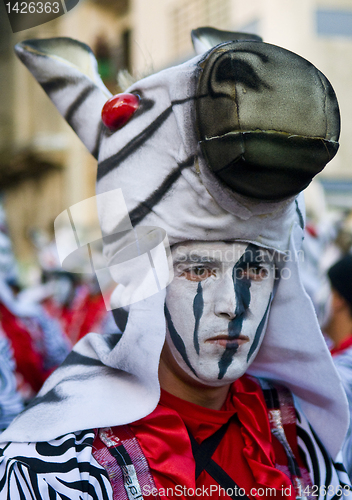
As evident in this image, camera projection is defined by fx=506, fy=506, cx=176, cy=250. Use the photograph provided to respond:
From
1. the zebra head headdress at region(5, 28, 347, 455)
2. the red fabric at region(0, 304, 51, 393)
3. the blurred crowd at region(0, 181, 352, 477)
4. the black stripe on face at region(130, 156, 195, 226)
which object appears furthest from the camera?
the red fabric at region(0, 304, 51, 393)

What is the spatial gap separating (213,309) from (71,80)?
0.92 metres

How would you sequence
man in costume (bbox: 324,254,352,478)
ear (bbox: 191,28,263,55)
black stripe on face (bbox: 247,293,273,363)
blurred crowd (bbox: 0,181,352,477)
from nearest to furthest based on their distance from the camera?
black stripe on face (bbox: 247,293,273,363) → ear (bbox: 191,28,263,55) → blurred crowd (bbox: 0,181,352,477) → man in costume (bbox: 324,254,352,478)

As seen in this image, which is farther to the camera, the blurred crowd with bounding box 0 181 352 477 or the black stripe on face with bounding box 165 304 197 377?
the blurred crowd with bounding box 0 181 352 477

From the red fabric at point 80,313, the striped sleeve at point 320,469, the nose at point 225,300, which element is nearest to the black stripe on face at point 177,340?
the nose at point 225,300

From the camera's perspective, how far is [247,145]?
1.29 metres

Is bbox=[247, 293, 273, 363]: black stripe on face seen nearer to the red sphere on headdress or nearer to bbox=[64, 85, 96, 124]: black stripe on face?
the red sphere on headdress

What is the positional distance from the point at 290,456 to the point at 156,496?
1.79 ft

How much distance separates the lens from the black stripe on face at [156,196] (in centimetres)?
149

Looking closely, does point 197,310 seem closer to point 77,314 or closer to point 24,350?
point 24,350

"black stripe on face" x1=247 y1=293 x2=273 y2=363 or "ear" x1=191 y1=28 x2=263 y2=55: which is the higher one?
"ear" x1=191 y1=28 x2=263 y2=55

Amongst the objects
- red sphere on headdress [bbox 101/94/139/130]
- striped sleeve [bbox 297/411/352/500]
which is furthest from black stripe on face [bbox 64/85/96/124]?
striped sleeve [bbox 297/411/352/500]

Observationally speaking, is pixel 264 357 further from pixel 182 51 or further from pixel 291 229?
pixel 182 51

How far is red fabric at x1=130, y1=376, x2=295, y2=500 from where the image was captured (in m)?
1.54

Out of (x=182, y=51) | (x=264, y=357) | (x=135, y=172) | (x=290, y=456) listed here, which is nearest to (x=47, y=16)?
(x=135, y=172)
